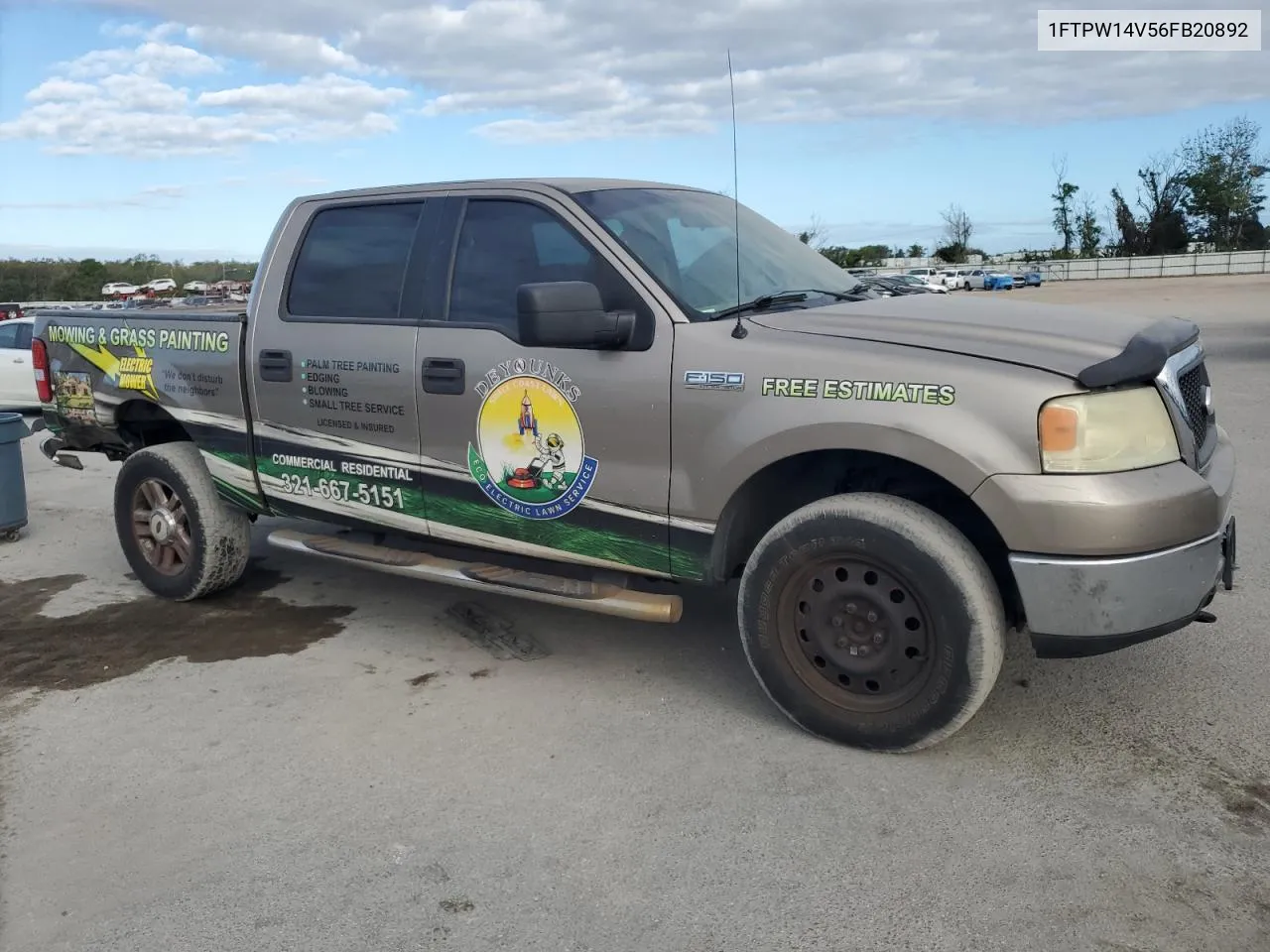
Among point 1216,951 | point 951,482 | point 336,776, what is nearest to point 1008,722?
point 951,482

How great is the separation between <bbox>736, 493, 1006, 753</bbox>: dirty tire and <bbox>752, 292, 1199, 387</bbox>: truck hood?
0.55 m

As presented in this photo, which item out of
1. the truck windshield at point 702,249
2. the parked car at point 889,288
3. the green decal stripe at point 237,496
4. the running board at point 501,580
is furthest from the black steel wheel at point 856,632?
the green decal stripe at point 237,496

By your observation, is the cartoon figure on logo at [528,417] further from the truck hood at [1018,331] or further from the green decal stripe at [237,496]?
the green decal stripe at [237,496]

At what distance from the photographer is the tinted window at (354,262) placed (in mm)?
4652

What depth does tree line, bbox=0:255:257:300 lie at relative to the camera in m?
46.6

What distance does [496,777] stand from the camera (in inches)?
140

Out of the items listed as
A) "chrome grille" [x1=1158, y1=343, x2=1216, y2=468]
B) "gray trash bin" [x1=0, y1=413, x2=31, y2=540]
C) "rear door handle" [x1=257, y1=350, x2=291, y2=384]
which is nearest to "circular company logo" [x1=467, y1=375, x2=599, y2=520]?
"rear door handle" [x1=257, y1=350, x2=291, y2=384]

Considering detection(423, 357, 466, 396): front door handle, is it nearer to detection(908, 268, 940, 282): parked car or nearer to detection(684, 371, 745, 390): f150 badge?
detection(684, 371, 745, 390): f150 badge

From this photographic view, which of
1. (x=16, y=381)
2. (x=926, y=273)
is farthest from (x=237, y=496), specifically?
(x=926, y=273)

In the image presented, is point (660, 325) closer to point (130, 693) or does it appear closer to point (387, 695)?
point (387, 695)

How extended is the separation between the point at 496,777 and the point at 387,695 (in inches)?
36.0

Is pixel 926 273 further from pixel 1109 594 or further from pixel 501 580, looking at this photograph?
pixel 1109 594

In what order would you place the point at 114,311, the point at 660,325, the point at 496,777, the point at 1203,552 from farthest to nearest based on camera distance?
the point at 114,311 < the point at 660,325 < the point at 496,777 < the point at 1203,552

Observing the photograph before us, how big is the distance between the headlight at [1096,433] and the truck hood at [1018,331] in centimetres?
7
